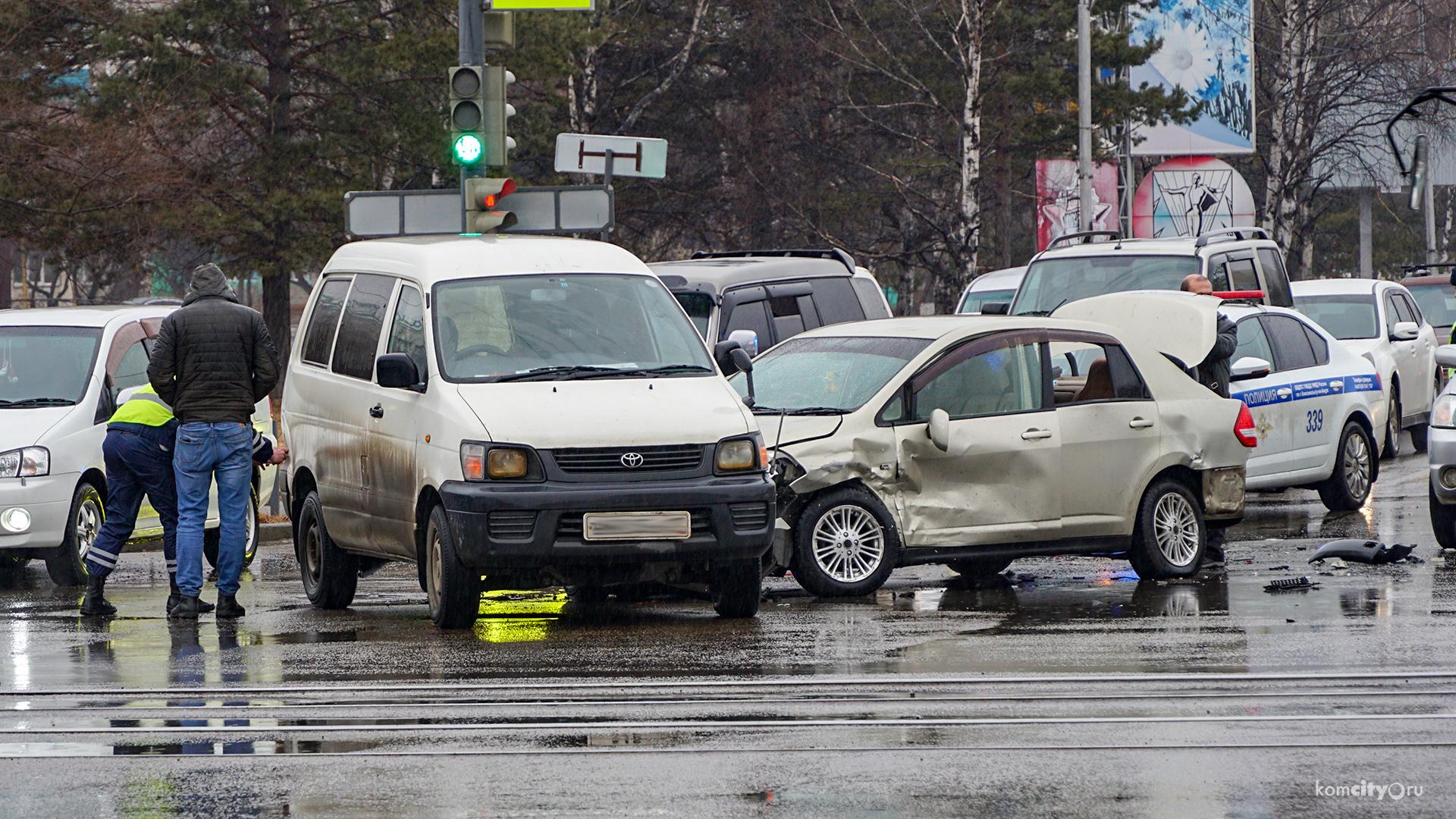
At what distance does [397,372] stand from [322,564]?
172cm

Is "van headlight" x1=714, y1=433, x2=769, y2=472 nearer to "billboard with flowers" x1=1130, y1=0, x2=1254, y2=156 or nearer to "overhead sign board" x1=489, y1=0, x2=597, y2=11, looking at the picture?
"overhead sign board" x1=489, y1=0, x2=597, y2=11

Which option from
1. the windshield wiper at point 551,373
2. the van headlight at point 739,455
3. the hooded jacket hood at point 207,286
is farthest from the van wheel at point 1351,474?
the hooded jacket hood at point 207,286

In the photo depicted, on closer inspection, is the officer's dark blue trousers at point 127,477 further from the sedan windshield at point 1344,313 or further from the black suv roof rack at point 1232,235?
the sedan windshield at point 1344,313

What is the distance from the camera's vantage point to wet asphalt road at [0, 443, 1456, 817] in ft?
18.8

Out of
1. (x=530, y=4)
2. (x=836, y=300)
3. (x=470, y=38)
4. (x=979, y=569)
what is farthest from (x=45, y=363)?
(x=836, y=300)

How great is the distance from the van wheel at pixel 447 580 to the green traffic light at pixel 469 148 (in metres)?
5.66

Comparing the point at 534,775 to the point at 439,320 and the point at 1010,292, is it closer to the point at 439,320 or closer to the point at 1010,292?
the point at 439,320

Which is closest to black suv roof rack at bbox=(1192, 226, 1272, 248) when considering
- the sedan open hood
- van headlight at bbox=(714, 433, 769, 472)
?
the sedan open hood

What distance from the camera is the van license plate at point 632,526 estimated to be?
8.95 metres

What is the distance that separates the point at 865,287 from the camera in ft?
57.2

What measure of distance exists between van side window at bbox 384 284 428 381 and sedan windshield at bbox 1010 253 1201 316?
8.95m

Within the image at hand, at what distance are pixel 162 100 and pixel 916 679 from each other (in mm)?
23864

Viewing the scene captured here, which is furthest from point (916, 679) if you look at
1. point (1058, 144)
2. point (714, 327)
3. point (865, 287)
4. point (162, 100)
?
point (1058, 144)

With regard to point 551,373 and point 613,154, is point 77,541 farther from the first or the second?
point 613,154
